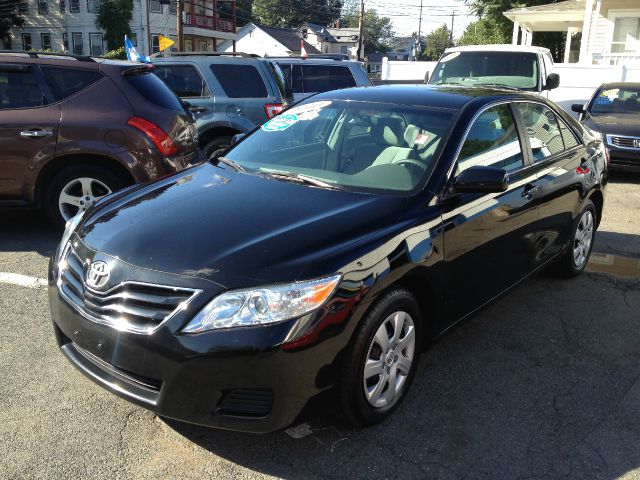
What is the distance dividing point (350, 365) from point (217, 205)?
114 cm

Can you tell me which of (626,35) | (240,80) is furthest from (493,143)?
(626,35)

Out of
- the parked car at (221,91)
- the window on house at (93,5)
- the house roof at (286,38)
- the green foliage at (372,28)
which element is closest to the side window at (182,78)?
the parked car at (221,91)

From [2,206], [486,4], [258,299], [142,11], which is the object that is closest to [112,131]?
[2,206]

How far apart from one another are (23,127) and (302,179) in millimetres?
3483

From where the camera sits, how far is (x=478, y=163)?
388cm

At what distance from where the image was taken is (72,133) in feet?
19.5

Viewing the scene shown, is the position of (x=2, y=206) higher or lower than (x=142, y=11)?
lower

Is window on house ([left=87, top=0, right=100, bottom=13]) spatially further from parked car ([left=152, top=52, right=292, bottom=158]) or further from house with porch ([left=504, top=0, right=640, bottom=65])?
parked car ([left=152, top=52, right=292, bottom=158])

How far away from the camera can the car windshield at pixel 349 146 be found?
12.1 feet

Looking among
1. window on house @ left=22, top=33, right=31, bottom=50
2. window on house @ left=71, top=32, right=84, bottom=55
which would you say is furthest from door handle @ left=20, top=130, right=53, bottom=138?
window on house @ left=22, top=33, right=31, bottom=50

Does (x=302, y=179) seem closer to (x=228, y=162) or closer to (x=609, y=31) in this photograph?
(x=228, y=162)

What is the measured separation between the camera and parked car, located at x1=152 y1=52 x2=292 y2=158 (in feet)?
29.3

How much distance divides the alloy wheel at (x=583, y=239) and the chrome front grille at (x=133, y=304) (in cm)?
375

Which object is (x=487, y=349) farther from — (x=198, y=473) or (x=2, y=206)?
(x=2, y=206)
